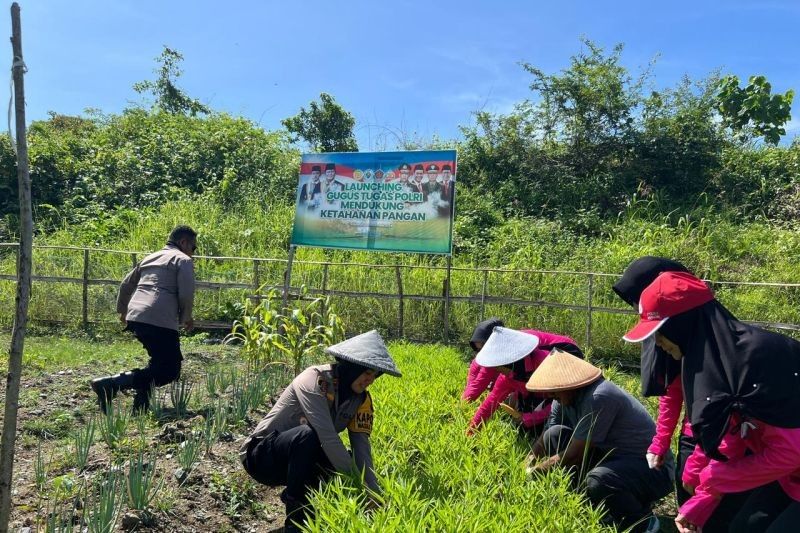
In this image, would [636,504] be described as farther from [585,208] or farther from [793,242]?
[585,208]

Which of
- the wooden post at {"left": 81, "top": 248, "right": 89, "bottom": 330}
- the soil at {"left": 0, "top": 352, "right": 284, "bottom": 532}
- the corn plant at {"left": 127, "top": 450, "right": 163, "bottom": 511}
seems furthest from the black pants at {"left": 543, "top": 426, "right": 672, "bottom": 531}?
the wooden post at {"left": 81, "top": 248, "right": 89, "bottom": 330}

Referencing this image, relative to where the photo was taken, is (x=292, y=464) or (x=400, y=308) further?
(x=400, y=308)

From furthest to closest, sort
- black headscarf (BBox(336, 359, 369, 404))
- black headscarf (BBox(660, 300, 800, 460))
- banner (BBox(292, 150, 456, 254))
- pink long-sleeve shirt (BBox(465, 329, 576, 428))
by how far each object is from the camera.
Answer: banner (BBox(292, 150, 456, 254)) < pink long-sleeve shirt (BBox(465, 329, 576, 428)) < black headscarf (BBox(336, 359, 369, 404)) < black headscarf (BBox(660, 300, 800, 460))

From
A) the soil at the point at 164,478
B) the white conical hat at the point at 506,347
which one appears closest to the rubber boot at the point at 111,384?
the soil at the point at 164,478

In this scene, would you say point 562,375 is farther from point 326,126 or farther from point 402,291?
point 326,126

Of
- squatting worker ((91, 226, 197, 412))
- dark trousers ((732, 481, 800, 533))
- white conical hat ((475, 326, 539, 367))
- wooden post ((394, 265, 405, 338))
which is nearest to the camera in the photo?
dark trousers ((732, 481, 800, 533))

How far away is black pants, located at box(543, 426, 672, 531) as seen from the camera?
115 inches

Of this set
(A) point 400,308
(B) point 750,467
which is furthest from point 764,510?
(A) point 400,308

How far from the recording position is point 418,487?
267 centimetres

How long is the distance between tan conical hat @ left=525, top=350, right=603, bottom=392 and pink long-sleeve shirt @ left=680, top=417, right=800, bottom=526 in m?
0.84

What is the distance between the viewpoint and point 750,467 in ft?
6.95

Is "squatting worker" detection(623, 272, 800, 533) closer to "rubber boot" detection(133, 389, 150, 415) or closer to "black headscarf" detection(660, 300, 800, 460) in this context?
"black headscarf" detection(660, 300, 800, 460)

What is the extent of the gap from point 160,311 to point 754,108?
13241 millimetres

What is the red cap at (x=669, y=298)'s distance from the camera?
7.39 feet
